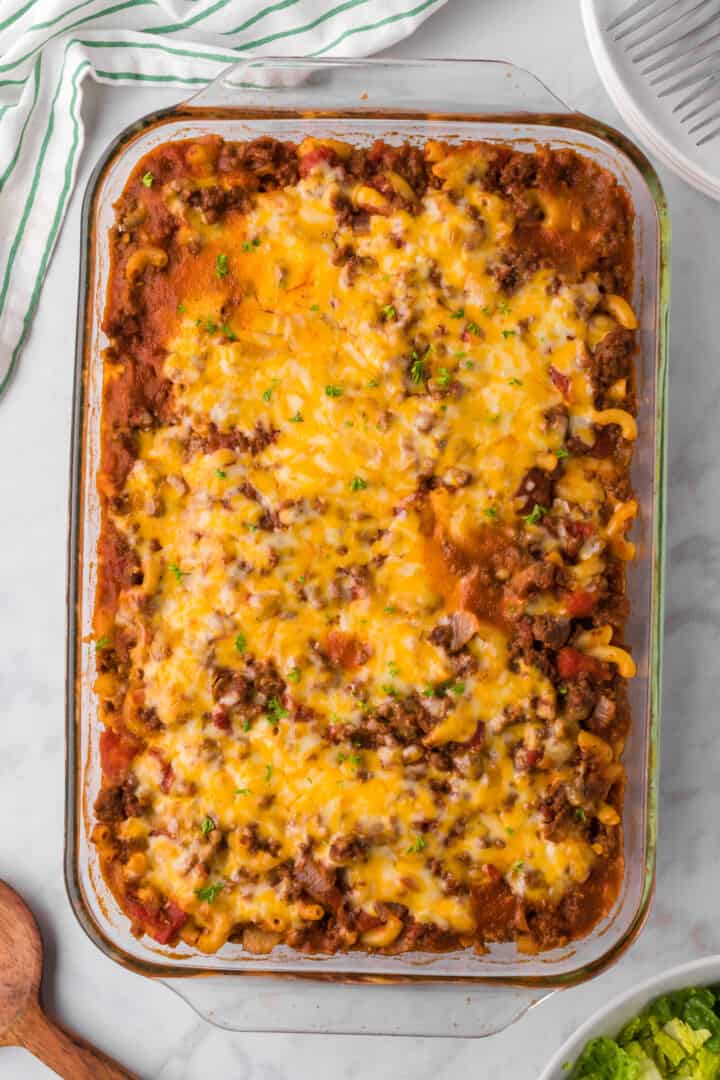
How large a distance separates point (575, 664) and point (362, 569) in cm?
55

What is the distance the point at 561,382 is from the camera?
276 cm

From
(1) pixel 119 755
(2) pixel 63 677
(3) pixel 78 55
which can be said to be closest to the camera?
(1) pixel 119 755

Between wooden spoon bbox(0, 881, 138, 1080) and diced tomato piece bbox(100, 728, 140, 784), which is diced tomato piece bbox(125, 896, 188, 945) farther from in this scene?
wooden spoon bbox(0, 881, 138, 1080)

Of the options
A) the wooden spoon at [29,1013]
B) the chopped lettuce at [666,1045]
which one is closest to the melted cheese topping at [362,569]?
the chopped lettuce at [666,1045]

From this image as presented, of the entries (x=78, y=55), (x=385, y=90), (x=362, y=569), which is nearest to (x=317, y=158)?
(x=385, y=90)

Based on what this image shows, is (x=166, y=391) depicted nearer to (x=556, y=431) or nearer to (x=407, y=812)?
(x=556, y=431)

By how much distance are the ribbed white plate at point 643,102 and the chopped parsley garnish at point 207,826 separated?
2.04 metres

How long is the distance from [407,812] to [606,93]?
196cm

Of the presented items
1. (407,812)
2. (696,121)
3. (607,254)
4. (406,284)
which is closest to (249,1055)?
(407,812)

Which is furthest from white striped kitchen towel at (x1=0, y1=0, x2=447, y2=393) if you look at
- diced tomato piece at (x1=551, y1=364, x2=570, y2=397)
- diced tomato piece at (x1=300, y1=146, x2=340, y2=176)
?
diced tomato piece at (x1=551, y1=364, x2=570, y2=397)

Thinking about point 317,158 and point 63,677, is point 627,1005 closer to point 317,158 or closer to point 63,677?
point 63,677

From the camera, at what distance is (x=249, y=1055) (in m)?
3.23

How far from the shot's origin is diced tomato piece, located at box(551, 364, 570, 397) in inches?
109

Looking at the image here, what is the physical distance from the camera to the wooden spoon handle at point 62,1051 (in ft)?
10.5
